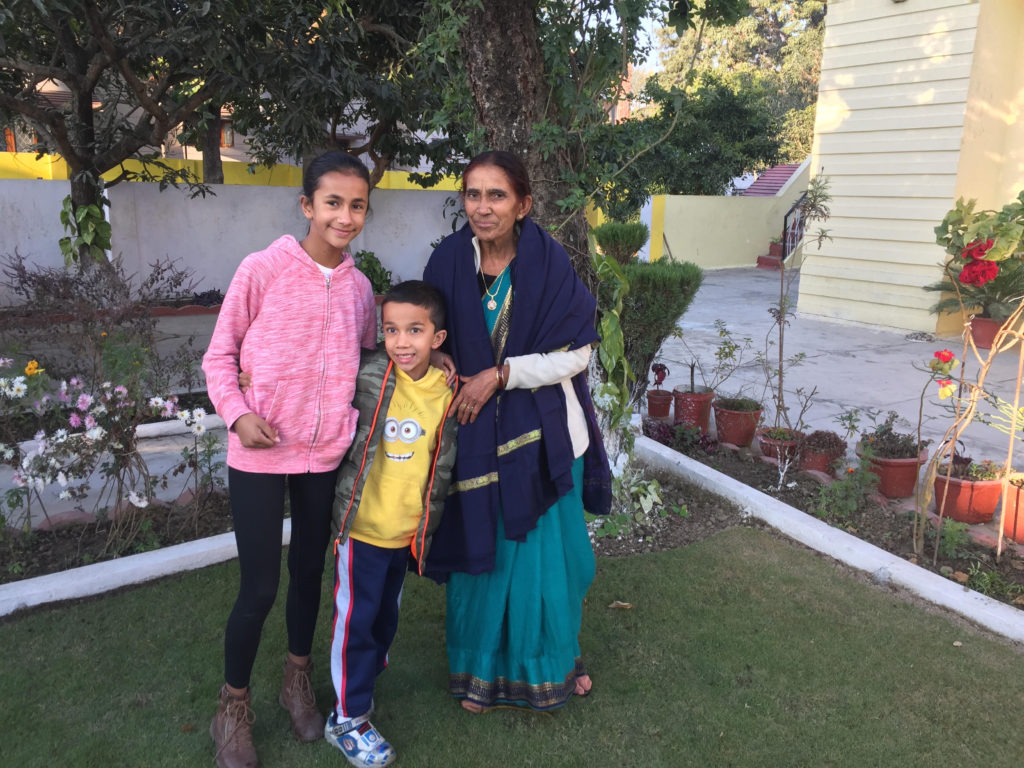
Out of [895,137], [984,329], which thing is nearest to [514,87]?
[984,329]

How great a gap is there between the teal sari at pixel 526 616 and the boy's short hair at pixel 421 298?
0.63 metres

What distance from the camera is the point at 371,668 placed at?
90.4 inches

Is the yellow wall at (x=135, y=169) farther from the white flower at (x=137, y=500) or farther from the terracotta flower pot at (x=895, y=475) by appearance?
the white flower at (x=137, y=500)

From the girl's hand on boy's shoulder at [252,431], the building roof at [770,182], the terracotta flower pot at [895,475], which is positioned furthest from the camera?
the building roof at [770,182]

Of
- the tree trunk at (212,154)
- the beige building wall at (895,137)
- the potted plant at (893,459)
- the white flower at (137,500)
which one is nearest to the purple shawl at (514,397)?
the white flower at (137,500)

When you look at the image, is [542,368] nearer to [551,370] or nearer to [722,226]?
[551,370]

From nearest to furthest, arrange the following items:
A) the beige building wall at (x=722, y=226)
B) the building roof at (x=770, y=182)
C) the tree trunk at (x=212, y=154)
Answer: the tree trunk at (x=212, y=154) → the beige building wall at (x=722, y=226) → the building roof at (x=770, y=182)

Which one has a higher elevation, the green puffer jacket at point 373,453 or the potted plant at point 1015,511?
the green puffer jacket at point 373,453

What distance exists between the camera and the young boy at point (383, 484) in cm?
218

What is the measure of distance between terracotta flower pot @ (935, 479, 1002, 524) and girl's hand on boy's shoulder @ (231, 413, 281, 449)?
336 centimetres

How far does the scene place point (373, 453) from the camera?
86.4 inches

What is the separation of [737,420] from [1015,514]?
167cm

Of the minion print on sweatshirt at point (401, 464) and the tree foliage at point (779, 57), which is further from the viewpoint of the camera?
the tree foliage at point (779, 57)

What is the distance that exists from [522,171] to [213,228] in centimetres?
930
